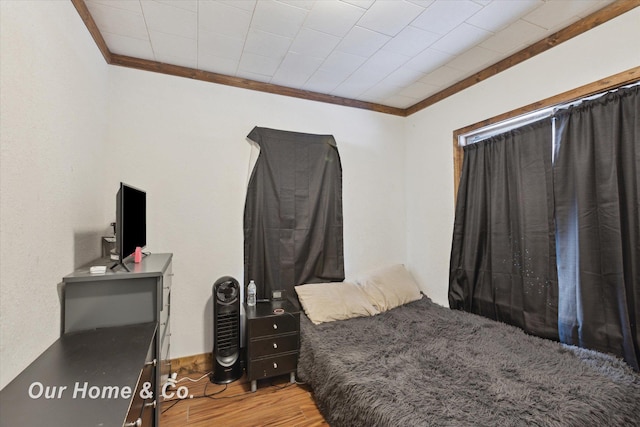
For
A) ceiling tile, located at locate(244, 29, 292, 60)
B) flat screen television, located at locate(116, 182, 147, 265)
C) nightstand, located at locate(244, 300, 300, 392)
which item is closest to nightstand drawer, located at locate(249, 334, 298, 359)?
nightstand, located at locate(244, 300, 300, 392)

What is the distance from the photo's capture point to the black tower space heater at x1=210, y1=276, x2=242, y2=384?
7.86ft

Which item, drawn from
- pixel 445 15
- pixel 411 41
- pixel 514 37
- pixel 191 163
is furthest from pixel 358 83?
pixel 191 163

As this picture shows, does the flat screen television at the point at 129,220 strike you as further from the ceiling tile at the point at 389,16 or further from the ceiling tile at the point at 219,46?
the ceiling tile at the point at 389,16

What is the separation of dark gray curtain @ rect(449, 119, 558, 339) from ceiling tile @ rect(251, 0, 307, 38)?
6.34ft

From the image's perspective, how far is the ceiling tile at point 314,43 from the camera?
84.3 inches

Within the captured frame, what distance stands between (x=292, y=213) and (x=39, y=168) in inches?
76.8

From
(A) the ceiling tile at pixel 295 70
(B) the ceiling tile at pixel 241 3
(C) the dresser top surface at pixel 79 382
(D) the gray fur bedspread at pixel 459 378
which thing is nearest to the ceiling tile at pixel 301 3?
(B) the ceiling tile at pixel 241 3

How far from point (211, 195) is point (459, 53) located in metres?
2.50

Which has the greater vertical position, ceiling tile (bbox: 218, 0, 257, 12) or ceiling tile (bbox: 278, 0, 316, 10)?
ceiling tile (bbox: 218, 0, 257, 12)

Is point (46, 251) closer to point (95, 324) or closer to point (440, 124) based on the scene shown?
point (95, 324)

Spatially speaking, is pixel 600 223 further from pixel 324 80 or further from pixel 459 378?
pixel 324 80

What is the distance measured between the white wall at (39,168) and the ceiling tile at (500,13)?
97.0 inches

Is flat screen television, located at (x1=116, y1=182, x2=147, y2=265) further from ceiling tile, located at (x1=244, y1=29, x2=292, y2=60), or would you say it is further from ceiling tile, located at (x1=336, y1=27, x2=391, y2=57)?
ceiling tile, located at (x1=336, y1=27, x2=391, y2=57)

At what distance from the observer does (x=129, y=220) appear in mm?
1768
